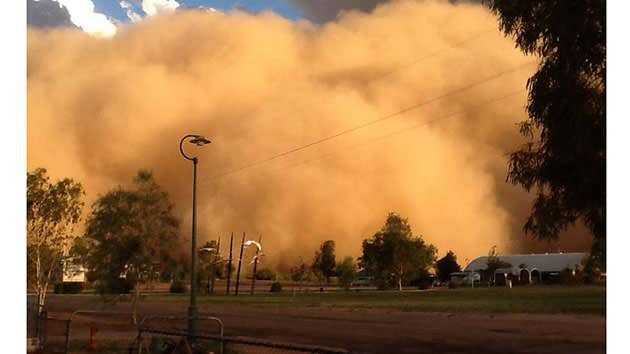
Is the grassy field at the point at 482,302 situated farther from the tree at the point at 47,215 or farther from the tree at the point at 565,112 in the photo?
the tree at the point at 565,112

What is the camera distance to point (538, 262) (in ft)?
423

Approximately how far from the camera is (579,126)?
8938 mm

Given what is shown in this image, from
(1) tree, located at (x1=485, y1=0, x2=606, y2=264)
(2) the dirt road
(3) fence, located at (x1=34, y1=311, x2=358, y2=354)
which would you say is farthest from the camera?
(2) the dirt road

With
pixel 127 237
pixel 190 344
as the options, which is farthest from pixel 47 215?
pixel 190 344

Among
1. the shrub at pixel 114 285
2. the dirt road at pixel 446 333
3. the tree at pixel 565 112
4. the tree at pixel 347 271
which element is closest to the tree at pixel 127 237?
the shrub at pixel 114 285

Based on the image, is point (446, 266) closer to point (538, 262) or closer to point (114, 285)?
point (538, 262)

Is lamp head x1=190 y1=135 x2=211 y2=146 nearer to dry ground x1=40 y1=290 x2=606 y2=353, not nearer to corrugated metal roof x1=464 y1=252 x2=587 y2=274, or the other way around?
dry ground x1=40 y1=290 x2=606 y2=353

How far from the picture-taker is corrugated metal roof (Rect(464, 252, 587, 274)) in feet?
408

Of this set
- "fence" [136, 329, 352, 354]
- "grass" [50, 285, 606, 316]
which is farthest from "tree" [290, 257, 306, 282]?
"fence" [136, 329, 352, 354]

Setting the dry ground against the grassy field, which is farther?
the grassy field

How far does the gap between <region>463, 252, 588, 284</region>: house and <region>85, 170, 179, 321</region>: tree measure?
96320mm

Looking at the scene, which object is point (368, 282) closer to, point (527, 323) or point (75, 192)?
point (527, 323)

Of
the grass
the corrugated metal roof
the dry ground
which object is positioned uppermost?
the dry ground
